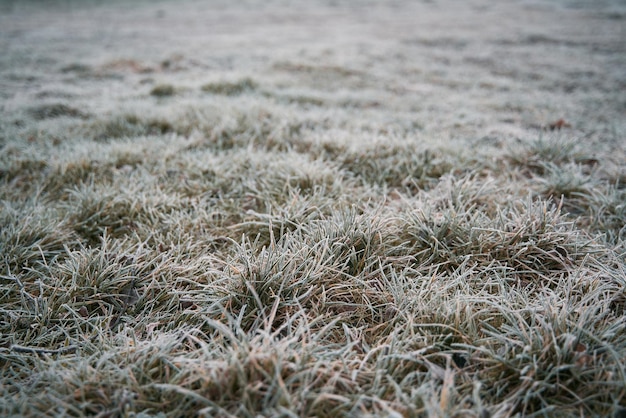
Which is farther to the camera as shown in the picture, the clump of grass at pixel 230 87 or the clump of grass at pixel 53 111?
the clump of grass at pixel 230 87

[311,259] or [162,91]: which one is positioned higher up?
[162,91]

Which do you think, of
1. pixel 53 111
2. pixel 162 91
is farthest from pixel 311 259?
pixel 162 91

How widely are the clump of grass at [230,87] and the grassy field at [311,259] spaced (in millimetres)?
638

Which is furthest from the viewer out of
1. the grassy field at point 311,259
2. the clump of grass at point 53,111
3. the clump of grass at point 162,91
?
the clump of grass at point 162,91

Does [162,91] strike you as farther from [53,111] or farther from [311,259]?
[311,259]

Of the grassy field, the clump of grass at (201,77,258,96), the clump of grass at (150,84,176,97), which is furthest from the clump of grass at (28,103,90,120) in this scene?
the clump of grass at (201,77,258,96)

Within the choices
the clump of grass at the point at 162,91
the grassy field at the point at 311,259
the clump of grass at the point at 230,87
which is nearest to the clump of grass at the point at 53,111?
the grassy field at the point at 311,259

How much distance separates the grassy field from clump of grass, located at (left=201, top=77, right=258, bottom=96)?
64 centimetres

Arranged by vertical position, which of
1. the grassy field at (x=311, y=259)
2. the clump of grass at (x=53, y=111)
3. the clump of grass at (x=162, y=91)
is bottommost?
the grassy field at (x=311, y=259)

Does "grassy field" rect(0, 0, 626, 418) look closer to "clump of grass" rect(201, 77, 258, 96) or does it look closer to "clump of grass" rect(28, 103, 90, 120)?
"clump of grass" rect(28, 103, 90, 120)

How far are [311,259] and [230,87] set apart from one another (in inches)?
230

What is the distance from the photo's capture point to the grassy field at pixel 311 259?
1431 mm

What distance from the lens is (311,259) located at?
2029 mm

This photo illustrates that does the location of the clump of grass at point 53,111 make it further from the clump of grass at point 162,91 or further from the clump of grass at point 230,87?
the clump of grass at point 230,87
